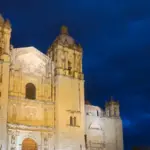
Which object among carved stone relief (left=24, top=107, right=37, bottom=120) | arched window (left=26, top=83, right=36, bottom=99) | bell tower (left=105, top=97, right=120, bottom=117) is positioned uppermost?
arched window (left=26, top=83, right=36, bottom=99)

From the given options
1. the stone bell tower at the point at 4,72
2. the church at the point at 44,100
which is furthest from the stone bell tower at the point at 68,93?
the stone bell tower at the point at 4,72

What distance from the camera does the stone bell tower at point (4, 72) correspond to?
26156mm

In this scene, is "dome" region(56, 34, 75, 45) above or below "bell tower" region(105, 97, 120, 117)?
above

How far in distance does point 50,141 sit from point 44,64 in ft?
22.9

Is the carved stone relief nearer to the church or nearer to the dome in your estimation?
the church

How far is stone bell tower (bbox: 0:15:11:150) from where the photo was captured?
2616 centimetres

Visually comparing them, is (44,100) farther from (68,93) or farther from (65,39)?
(65,39)

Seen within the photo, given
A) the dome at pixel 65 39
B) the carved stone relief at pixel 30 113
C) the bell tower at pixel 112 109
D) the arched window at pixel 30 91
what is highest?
the dome at pixel 65 39

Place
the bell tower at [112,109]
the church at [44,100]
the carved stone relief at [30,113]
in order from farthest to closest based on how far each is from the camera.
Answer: the bell tower at [112,109] → the carved stone relief at [30,113] → the church at [44,100]

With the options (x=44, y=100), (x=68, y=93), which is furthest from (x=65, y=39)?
(x=44, y=100)

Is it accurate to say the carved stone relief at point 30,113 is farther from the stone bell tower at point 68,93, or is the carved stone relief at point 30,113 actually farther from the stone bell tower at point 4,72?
the stone bell tower at point 4,72

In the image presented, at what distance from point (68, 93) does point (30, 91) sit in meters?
3.37

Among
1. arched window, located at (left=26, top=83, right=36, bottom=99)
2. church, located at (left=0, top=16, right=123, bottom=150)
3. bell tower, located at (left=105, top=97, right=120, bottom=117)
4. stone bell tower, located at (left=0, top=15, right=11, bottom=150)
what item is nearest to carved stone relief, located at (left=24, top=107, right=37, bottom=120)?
church, located at (left=0, top=16, right=123, bottom=150)

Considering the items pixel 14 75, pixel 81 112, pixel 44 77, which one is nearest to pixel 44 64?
pixel 44 77
